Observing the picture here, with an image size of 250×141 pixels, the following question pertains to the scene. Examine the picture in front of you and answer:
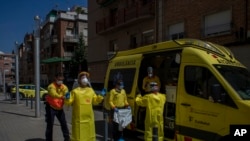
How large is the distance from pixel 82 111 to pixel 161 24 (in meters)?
14.5

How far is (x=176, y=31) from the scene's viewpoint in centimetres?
1962

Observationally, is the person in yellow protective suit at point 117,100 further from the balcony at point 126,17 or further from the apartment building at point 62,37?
the apartment building at point 62,37

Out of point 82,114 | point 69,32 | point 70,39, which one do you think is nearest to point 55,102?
point 82,114

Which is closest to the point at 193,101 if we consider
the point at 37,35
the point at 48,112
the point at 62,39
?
the point at 48,112

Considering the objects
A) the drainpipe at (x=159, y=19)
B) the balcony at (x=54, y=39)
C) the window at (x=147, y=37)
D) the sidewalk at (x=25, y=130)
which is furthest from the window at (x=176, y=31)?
the balcony at (x=54, y=39)

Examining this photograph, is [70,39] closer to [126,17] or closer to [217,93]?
[126,17]

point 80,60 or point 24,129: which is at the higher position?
point 80,60

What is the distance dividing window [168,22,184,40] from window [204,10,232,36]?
209 cm

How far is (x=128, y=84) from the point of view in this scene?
10.5 meters

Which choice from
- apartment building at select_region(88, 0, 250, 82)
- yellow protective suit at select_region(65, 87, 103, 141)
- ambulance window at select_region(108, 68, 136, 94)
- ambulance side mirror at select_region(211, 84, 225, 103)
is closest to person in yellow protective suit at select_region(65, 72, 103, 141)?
yellow protective suit at select_region(65, 87, 103, 141)

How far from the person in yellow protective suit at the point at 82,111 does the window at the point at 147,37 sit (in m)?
15.4

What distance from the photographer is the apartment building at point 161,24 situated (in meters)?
15.0

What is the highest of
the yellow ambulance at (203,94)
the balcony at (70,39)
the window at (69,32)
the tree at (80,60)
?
the window at (69,32)

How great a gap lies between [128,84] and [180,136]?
311cm
